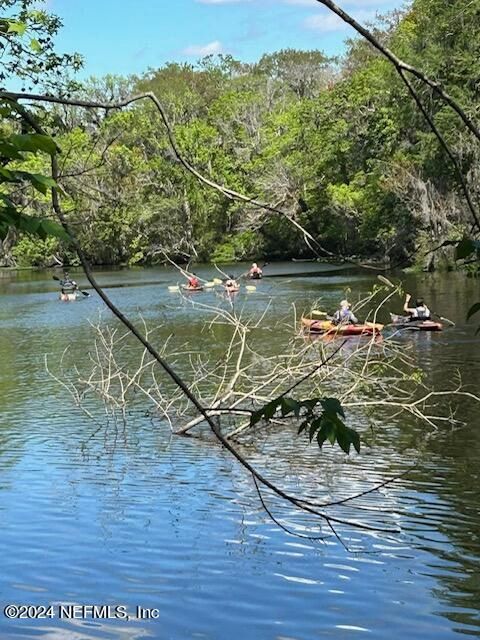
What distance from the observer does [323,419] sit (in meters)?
2.18

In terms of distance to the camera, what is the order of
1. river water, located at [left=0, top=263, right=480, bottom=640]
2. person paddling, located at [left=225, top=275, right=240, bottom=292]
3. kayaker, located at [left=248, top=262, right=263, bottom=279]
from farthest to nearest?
kayaker, located at [left=248, top=262, right=263, bottom=279], person paddling, located at [left=225, top=275, right=240, bottom=292], river water, located at [left=0, top=263, right=480, bottom=640]

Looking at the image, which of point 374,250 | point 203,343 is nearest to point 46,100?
point 203,343

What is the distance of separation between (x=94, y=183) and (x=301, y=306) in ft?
92.8

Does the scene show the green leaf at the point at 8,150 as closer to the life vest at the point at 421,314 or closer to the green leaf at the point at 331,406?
the green leaf at the point at 331,406

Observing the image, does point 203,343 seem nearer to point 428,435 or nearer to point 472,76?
point 428,435

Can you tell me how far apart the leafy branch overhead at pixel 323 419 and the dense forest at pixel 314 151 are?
27.8 m

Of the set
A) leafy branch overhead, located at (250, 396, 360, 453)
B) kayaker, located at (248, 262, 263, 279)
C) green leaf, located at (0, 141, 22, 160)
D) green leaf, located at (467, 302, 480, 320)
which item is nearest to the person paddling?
kayaker, located at (248, 262, 263, 279)

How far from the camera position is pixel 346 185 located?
192 feet

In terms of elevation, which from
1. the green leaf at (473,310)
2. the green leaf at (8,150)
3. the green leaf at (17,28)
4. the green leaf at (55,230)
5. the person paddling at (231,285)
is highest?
the green leaf at (17,28)

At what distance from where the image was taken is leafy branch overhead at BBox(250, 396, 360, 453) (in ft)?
7.09

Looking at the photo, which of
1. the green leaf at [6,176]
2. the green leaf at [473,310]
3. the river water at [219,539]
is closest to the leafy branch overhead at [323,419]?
the green leaf at [473,310]

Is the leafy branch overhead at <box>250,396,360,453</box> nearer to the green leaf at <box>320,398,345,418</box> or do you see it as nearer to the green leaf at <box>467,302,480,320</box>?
the green leaf at <box>320,398,345,418</box>

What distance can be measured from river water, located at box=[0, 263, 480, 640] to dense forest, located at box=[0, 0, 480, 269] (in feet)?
59.8

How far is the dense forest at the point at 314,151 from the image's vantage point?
3953 centimetres
